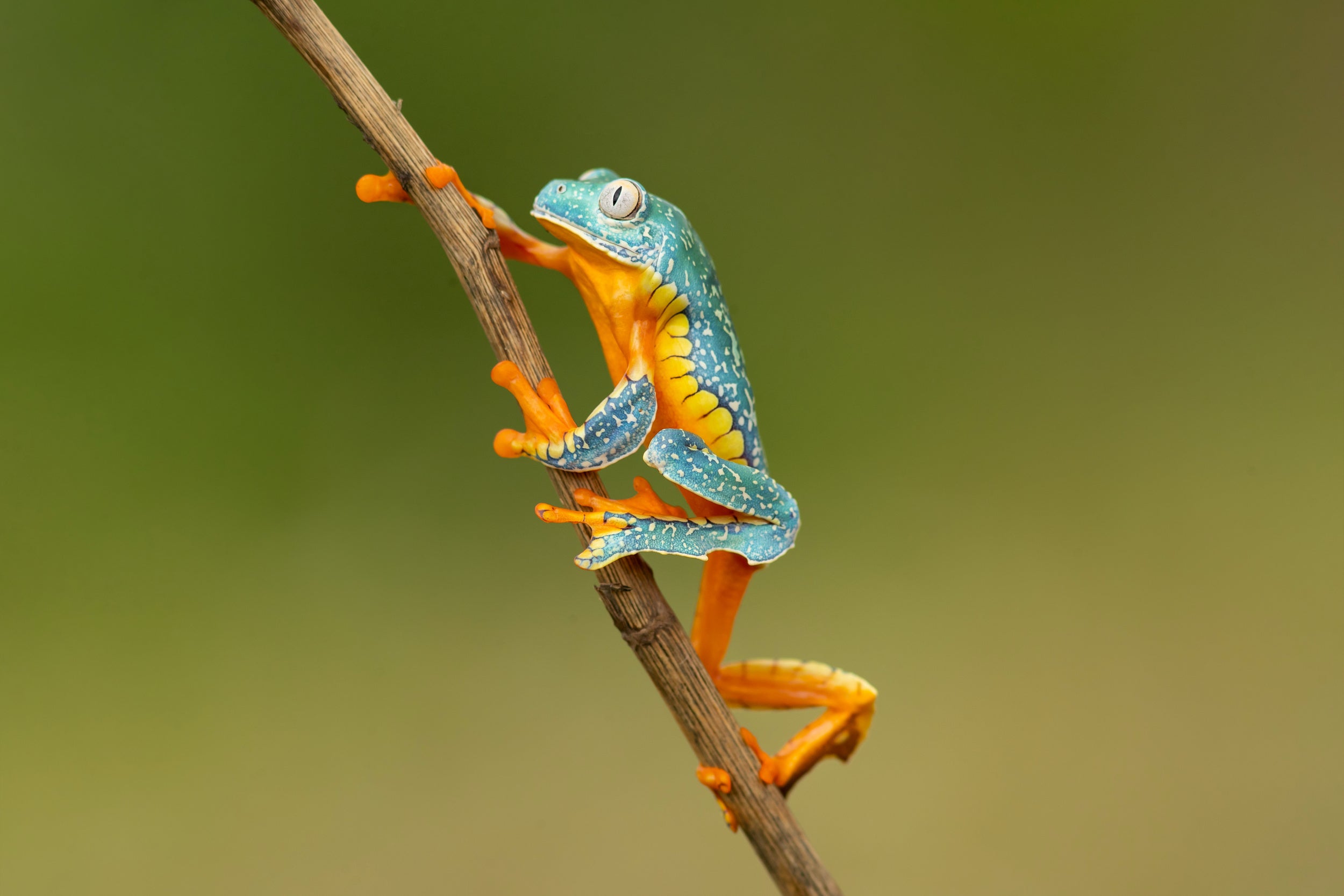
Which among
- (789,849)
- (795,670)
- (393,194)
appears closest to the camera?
(393,194)

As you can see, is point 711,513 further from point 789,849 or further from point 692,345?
point 789,849

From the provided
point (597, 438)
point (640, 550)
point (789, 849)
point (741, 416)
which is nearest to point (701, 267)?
point (741, 416)

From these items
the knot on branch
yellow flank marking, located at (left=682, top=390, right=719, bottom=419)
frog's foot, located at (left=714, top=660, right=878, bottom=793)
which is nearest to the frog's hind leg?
yellow flank marking, located at (left=682, top=390, right=719, bottom=419)

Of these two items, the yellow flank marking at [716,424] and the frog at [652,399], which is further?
the yellow flank marking at [716,424]

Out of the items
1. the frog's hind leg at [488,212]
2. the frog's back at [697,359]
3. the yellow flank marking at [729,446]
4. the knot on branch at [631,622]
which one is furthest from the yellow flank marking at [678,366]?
the knot on branch at [631,622]

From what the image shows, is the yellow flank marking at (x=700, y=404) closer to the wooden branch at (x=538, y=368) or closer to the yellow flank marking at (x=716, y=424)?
the yellow flank marking at (x=716, y=424)

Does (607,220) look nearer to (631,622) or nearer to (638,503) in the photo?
(638,503)

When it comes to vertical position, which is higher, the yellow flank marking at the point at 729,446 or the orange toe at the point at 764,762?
the yellow flank marking at the point at 729,446

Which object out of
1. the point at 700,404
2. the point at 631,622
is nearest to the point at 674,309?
the point at 700,404
